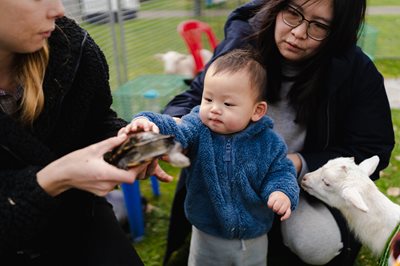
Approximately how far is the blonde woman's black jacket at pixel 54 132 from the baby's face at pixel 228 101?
1.39 feet

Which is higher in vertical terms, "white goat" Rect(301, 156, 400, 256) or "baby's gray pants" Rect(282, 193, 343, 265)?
"white goat" Rect(301, 156, 400, 256)

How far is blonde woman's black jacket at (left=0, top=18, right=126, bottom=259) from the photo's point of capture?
145cm

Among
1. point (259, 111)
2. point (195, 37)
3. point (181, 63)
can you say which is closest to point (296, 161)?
point (259, 111)

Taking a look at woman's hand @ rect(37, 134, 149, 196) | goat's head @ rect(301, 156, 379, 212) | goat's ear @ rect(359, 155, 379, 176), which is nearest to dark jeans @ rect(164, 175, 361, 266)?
goat's head @ rect(301, 156, 379, 212)

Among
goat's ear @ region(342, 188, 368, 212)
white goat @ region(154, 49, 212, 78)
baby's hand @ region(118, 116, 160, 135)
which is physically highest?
baby's hand @ region(118, 116, 160, 135)

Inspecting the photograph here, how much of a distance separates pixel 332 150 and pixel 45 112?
4.80 ft

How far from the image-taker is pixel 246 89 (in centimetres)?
183

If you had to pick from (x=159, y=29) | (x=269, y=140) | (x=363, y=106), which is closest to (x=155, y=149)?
(x=269, y=140)

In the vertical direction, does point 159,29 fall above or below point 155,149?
below

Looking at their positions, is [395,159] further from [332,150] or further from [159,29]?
[159,29]

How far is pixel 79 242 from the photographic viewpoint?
72.6 inches

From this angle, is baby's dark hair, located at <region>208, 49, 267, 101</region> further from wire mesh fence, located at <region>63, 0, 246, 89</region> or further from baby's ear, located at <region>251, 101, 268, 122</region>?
wire mesh fence, located at <region>63, 0, 246, 89</region>

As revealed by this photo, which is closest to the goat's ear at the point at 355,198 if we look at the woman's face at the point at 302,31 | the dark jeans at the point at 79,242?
the woman's face at the point at 302,31

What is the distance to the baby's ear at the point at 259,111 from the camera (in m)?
1.92
